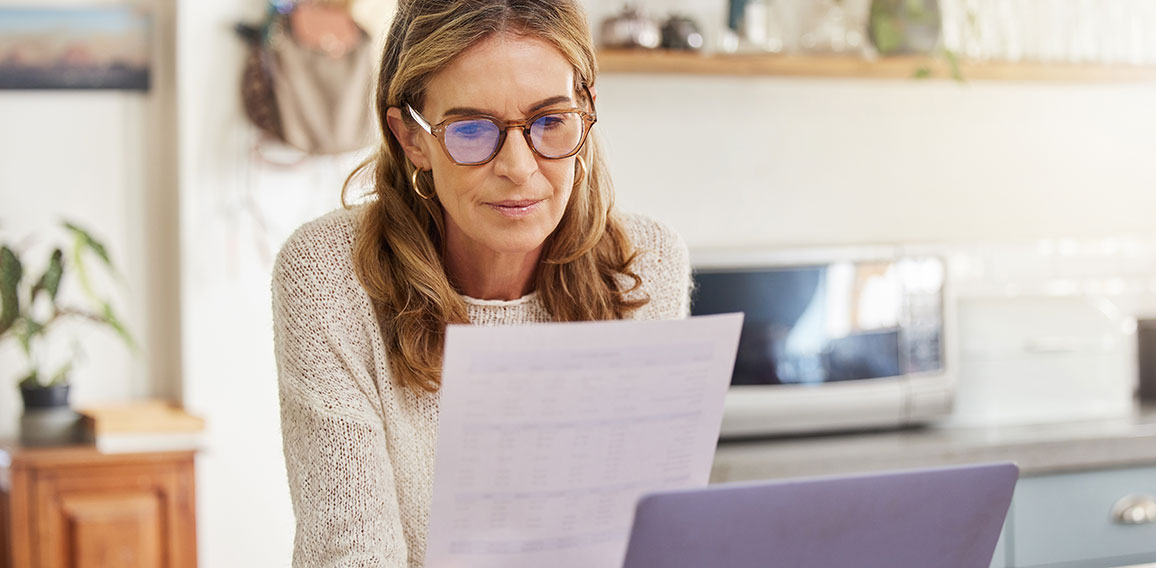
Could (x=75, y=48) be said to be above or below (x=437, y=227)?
above

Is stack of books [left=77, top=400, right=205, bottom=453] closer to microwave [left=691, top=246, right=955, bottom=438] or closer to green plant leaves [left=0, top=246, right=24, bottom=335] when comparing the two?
green plant leaves [left=0, top=246, right=24, bottom=335]

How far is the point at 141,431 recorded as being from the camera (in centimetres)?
255

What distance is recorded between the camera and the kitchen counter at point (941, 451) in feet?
7.63

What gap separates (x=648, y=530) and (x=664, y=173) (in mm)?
2044

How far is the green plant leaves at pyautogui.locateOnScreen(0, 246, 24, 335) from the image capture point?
2508 mm

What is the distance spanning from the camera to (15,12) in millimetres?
2771

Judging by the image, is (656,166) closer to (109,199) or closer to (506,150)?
(109,199)

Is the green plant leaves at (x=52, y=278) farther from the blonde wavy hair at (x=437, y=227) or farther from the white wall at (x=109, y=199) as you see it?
the blonde wavy hair at (x=437, y=227)

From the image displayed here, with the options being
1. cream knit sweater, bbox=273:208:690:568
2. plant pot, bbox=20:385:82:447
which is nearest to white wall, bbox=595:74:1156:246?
plant pot, bbox=20:385:82:447

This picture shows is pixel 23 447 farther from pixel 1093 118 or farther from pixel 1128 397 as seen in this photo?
pixel 1093 118

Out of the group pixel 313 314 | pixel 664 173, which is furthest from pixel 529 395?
pixel 664 173

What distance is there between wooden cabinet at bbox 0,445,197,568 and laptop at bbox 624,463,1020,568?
6.60 ft

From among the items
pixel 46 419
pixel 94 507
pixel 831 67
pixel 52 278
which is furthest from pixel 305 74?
pixel 831 67

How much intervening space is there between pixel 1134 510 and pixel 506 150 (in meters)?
1.94
